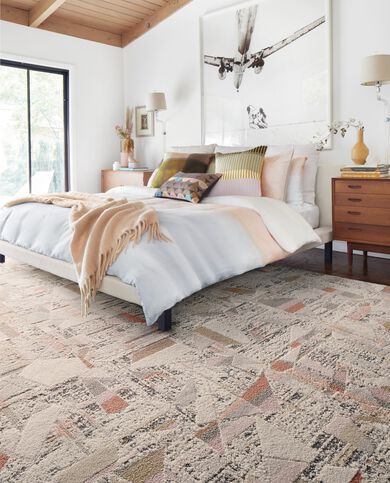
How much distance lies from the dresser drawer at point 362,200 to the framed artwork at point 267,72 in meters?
0.90

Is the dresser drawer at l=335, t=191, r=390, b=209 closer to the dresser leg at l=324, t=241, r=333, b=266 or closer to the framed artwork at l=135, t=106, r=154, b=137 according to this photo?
the dresser leg at l=324, t=241, r=333, b=266

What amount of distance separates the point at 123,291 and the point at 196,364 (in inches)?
24.5

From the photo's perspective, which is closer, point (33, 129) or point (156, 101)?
point (156, 101)

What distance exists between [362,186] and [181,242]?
5.90ft

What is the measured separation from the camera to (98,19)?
5703 mm

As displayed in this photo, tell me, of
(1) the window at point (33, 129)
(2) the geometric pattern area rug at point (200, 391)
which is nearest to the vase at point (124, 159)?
(1) the window at point (33, 129)

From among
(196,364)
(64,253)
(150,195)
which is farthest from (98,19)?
(196,364)

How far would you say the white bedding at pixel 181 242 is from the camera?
2.28 meters

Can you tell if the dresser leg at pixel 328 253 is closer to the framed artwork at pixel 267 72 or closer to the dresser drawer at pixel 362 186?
the dresser drawer at pixel 362 186

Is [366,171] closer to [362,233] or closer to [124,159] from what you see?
[362,233]

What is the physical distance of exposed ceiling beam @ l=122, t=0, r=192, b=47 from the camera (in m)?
5.42

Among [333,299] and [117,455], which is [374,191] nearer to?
[333,299]

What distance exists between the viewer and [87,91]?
593cm

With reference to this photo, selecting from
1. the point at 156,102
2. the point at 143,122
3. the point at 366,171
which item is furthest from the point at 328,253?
the point at 143,122
